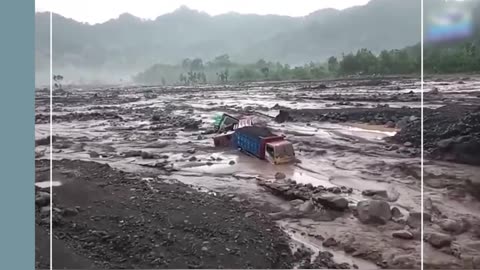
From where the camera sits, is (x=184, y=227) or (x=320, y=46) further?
(x=320, y=46)

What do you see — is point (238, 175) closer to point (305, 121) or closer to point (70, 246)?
point (305, 121)

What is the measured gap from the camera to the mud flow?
2227mm

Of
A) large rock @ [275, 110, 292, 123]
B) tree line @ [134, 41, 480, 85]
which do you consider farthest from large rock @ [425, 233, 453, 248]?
large rock @ [275, 110, 292, 123]

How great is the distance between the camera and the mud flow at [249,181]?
223 centimetres

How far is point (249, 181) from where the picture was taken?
235cm

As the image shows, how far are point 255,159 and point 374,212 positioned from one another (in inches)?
24.2

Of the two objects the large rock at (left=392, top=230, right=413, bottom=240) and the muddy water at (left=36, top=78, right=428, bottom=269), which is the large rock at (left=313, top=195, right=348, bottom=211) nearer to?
the muddy water at (left=36, top=78, right=428, bottom=269)

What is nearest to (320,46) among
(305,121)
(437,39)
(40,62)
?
(305,121)

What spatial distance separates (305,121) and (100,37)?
3.78ft

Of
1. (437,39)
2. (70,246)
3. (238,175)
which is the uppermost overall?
(437,39)

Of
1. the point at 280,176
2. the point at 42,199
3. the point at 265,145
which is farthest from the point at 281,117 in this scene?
the point at 42,199

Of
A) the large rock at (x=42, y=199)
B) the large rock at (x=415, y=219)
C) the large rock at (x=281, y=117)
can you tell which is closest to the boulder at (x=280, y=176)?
the large rock at (x=281, y=117)

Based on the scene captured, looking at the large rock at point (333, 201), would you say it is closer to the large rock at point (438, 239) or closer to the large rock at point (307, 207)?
the large rock at point (307, 207)

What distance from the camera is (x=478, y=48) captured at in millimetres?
2324
